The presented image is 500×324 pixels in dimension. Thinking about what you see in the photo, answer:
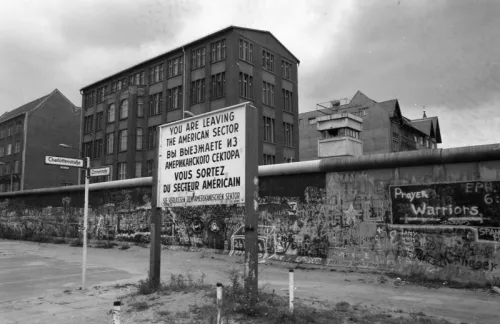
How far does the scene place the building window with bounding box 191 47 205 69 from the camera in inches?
1949

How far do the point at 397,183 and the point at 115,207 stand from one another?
56.2 ft

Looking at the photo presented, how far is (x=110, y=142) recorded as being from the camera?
191 feet

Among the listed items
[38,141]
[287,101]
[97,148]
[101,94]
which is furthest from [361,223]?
[38,141]

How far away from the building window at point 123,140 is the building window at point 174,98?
25.6 ft

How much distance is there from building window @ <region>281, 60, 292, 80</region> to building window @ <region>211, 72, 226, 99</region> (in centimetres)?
895

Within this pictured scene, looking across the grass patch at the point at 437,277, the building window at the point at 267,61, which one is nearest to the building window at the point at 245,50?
the building window at the point at 267,61

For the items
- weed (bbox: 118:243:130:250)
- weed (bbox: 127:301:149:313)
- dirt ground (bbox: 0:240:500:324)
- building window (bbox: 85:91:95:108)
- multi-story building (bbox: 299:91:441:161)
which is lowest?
dirt ground (bbox: 0:240:500:324)

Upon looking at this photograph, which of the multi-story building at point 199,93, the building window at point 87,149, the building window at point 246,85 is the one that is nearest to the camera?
the building window at point 246,85

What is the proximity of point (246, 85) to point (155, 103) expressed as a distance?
13.4 m

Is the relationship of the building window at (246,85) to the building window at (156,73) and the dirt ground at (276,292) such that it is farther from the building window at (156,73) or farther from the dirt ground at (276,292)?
the dirt ground at (276,292)

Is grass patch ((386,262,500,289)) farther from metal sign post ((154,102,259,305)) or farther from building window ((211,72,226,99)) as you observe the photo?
building window ((211,72,226,99))

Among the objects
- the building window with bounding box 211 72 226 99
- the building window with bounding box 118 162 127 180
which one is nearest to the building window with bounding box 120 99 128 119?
the building window with bounding box 118 162 127 180

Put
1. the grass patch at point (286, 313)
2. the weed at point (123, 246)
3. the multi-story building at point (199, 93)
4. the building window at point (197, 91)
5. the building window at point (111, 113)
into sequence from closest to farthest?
the grass patch at point (286, 313) < the weed at point (123, 246) < the multi-story building at point (199, 93) < the building window at point (197, 91) < the building window at point (111, 113)

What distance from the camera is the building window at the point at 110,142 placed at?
189ft
